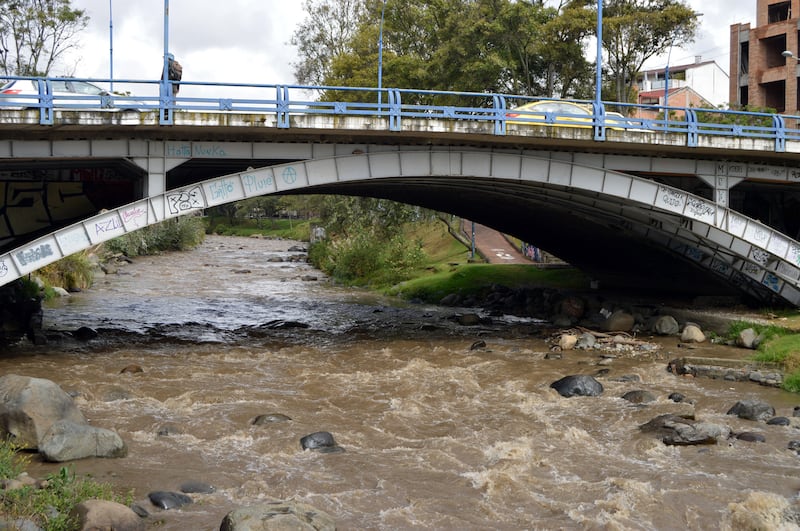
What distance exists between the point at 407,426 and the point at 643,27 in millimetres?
30074

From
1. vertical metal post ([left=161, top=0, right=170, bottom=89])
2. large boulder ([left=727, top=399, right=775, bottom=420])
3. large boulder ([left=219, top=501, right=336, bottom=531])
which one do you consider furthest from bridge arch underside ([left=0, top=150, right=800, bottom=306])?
large boulder ([left=219, top=501, right=336, bottom=531])

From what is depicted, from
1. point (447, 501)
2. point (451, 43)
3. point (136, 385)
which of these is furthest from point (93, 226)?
point (451, 43)

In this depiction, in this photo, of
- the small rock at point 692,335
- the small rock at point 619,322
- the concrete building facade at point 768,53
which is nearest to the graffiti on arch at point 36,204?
the small rock at point 619,322

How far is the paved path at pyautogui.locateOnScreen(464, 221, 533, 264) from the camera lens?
4778 cm

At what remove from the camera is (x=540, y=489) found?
13.2 meters

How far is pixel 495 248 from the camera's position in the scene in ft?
168

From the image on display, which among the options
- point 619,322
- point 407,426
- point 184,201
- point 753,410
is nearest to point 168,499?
point 407,426

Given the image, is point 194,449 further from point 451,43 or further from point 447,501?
point 451,43

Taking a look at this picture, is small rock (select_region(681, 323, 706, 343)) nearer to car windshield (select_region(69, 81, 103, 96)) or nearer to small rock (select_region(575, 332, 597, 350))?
small rock (select_region(575, 332, 597, 350))

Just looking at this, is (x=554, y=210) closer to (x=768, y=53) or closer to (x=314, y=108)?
(x=314, y=108)

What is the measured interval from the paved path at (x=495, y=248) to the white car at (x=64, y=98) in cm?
2945

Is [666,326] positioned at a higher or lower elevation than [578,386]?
lower

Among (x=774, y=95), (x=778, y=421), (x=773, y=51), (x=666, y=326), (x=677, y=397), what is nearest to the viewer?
(x=778, y=421)

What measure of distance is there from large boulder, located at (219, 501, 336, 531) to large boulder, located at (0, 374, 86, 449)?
A: 5126mm
